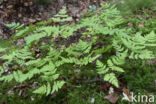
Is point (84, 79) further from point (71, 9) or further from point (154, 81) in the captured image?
point (71, 9)

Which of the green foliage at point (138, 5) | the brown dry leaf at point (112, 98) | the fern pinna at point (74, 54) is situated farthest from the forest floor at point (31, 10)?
the brown dry leaf at point (112, 98)

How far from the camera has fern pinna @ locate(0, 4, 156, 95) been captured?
78.0 inches

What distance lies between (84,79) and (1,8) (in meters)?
4.24

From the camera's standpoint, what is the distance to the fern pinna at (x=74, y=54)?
6.50 ft

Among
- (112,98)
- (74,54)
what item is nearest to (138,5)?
(74,54)

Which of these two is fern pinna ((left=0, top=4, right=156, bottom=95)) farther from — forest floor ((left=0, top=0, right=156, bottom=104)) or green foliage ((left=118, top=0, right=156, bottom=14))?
green foliage ((left=118, top=0, right=156, bottom=14))

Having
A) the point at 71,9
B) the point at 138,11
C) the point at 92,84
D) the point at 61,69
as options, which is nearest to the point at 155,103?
the point at 92,84

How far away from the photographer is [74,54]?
8.29 ft

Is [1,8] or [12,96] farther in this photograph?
[1,8]

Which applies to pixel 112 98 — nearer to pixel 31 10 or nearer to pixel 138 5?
pixel 138 5

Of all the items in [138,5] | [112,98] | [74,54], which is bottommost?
[112,98]

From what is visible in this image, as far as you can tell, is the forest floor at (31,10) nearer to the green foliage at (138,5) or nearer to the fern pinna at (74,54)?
the green foliage at (138,5)

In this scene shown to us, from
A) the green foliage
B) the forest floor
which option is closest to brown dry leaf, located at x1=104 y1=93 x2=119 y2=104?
the forest floor

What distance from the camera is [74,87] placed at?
7.37 feet
